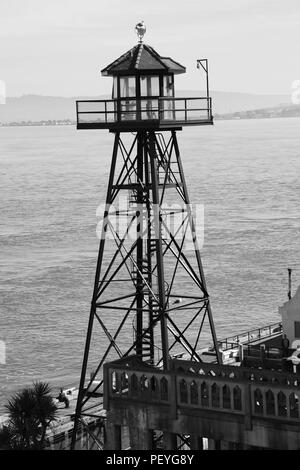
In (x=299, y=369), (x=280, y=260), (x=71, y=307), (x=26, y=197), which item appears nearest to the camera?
(x=299, y=369)

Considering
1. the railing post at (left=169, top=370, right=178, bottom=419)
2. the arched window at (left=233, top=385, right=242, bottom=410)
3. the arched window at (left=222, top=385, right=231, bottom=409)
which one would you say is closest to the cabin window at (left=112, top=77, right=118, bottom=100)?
the railing post at (left=169, top=370, right=178, bottom=419)

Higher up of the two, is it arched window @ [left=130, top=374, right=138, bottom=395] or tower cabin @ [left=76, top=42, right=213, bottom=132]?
tower cabin @ [left=76, top=42, right=213, bottom=132]

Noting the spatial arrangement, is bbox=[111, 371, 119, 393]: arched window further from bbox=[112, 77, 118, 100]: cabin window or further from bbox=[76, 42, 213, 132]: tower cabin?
bbox=[112, 77, 118, 100]: cabin window

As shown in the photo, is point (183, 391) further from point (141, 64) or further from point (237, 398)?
point (141, 64)

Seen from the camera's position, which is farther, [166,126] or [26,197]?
[26,197]

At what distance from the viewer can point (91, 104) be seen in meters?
35.2

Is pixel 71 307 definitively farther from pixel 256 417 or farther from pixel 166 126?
pixel 256 417

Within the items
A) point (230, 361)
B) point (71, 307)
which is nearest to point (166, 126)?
point (230, 361)

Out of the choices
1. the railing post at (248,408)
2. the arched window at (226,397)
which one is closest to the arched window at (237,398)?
the arched window at (226,397)

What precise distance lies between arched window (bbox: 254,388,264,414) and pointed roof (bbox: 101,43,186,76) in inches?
514

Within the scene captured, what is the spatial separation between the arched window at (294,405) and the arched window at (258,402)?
26.1 inches

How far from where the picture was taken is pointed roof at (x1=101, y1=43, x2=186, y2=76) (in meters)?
34.5
